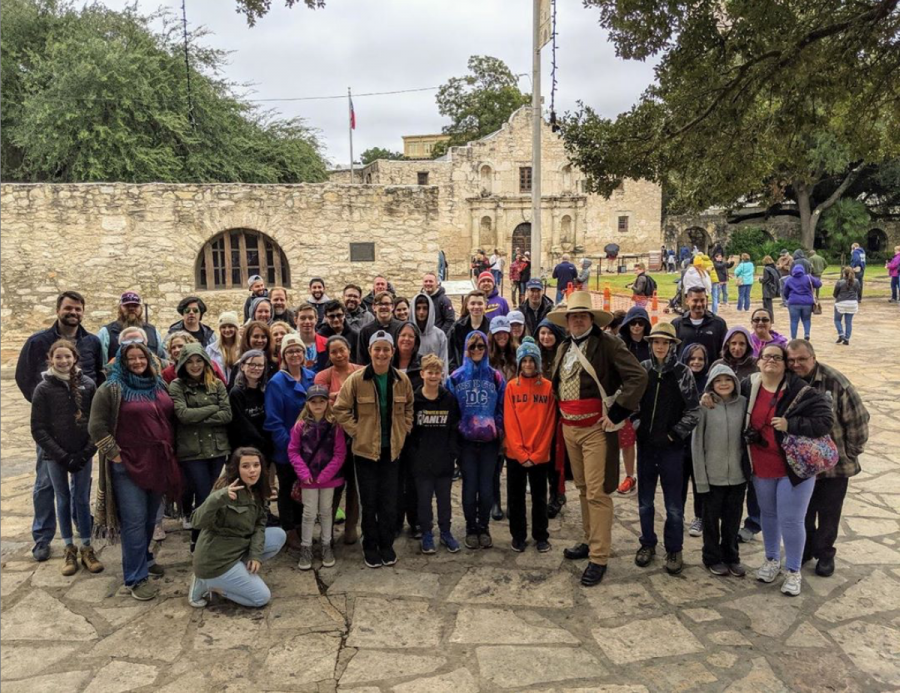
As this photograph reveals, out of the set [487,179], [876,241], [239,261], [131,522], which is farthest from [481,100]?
[131,522]

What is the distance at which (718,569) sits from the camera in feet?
16.5

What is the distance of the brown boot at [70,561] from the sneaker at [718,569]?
474 centimetres

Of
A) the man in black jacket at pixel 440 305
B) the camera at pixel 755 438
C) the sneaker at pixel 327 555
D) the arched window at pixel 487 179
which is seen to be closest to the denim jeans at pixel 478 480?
the sneaker at pixel 327 555

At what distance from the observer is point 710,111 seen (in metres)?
6.23

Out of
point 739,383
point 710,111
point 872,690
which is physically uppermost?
point 710,111

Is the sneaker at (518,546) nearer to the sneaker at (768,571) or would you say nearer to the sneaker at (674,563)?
the sneaker at (674,563)

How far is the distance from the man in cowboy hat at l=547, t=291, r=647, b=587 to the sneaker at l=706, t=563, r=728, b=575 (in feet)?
2.56

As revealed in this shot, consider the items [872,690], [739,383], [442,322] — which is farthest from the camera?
[442,322]

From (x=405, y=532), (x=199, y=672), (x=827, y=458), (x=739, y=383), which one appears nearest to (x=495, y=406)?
(x=405, y=532)

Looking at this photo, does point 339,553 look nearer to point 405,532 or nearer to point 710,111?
point 405,532

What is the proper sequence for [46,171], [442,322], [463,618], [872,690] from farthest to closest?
[46,171]
[442,322]
[463,618]
[872,690]

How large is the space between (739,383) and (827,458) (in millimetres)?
764

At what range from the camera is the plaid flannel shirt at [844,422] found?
481 cm

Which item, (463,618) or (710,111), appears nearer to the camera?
(463,618)
